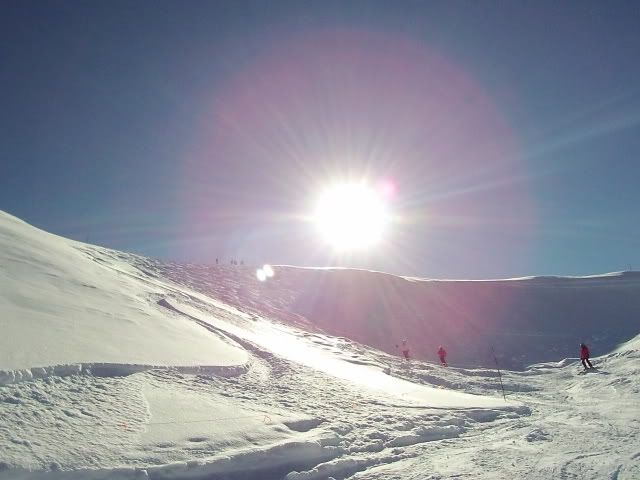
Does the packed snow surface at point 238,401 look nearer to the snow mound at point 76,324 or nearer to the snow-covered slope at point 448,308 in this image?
the snow mound at point 76,324

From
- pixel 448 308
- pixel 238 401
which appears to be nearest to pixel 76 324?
pixel 238 401

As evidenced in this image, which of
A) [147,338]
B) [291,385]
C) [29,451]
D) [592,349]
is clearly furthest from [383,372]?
[592,349]

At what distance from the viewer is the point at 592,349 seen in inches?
1212

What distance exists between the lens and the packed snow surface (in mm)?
7258

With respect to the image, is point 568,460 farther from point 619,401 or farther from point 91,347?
point 91,347

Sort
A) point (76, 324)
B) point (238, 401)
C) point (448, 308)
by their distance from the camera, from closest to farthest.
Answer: point (238, 401) → point (76, 324) → point (448, 308)

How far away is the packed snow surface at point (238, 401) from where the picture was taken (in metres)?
7.26

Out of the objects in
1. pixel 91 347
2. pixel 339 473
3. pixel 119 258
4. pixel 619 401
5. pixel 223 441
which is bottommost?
→ pixel 339 473

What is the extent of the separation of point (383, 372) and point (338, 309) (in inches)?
647

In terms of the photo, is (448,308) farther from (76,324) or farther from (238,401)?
(76,324)

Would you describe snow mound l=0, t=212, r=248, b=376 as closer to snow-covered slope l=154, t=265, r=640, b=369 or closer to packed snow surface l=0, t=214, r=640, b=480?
packed snow surface l=0, t=214, r=640, b=480

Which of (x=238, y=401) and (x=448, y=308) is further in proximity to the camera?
(x=448, y=308)

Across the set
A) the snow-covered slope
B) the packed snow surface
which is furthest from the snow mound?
the snow-covered slope

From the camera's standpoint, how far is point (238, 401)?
10.4 metres
